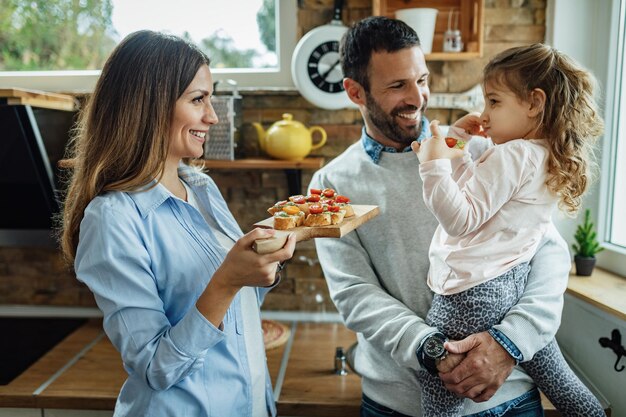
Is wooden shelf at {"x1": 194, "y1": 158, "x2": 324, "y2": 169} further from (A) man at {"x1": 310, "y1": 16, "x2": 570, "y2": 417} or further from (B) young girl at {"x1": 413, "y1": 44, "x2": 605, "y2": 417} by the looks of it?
(B) young girl at {"x1": 413, "y1": 44, "x2": 605, "y2": 417}

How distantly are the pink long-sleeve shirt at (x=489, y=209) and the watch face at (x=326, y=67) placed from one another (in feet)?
3.12

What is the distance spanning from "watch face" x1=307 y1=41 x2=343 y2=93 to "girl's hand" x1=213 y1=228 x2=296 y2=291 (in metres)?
1.20

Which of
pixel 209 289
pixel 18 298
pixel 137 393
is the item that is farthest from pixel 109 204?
pixel 18 298

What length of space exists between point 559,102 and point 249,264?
772 millimetres

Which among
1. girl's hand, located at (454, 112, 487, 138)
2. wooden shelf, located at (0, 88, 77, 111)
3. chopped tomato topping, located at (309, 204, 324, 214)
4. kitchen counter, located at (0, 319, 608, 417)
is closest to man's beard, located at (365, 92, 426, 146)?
girl's hand, located at (454, 112, 487, 138)

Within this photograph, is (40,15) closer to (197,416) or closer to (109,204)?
(109,204)

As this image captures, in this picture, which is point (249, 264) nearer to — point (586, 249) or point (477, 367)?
point (477, 367)

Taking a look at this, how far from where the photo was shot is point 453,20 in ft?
7.25

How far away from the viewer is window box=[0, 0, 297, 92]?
8.05ft

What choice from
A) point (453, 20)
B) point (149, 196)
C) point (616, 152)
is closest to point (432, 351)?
point (149, 196)

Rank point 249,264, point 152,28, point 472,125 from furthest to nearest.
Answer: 1. point 152,28
2. point 472,125
3. point 249,264

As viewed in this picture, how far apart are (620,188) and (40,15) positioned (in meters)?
2.48

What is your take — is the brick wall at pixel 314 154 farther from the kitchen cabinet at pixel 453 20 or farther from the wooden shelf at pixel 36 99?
the wooden shelf at pixel 36 99

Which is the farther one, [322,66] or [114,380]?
[322,66]
